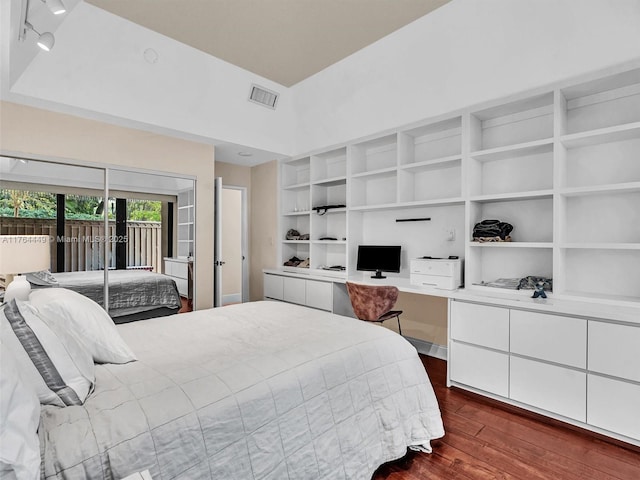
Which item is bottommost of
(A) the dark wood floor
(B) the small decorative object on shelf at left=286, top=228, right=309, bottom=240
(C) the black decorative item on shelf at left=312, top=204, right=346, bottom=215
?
(A) the dark wood floor

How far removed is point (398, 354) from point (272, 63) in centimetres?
345

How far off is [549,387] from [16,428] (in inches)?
112

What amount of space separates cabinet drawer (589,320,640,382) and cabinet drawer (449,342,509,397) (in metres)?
0.55

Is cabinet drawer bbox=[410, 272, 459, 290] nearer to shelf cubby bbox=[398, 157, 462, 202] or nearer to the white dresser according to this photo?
shelf cubby bbox=[398, 157, 462, 202]

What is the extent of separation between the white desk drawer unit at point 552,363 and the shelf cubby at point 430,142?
156 cm

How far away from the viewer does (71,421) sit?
1.10 metres

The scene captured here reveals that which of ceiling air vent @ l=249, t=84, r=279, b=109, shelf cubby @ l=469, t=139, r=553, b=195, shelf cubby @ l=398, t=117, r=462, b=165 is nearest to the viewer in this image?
shelf cubby @ l=469, t=139, r=553, b=195

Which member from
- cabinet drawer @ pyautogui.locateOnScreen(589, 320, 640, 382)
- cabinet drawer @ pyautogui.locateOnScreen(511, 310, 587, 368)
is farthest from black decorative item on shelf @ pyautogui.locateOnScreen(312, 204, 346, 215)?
cabinet drawer @ pyautogui.locateOnScreen(589, 320, 640, 382)

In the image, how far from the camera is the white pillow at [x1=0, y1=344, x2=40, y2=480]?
837 mm

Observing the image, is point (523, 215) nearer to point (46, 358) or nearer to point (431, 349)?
point (431, 349)

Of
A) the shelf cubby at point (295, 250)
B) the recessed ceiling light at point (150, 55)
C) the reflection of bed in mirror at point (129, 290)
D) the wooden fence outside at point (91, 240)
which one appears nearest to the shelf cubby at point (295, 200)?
the shelf cubby at point (295, 250)

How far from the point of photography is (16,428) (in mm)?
877

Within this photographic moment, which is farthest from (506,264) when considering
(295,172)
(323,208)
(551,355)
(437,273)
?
(295,172)

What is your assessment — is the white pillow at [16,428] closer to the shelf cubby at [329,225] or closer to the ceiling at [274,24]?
the ceiling at [274,24]
